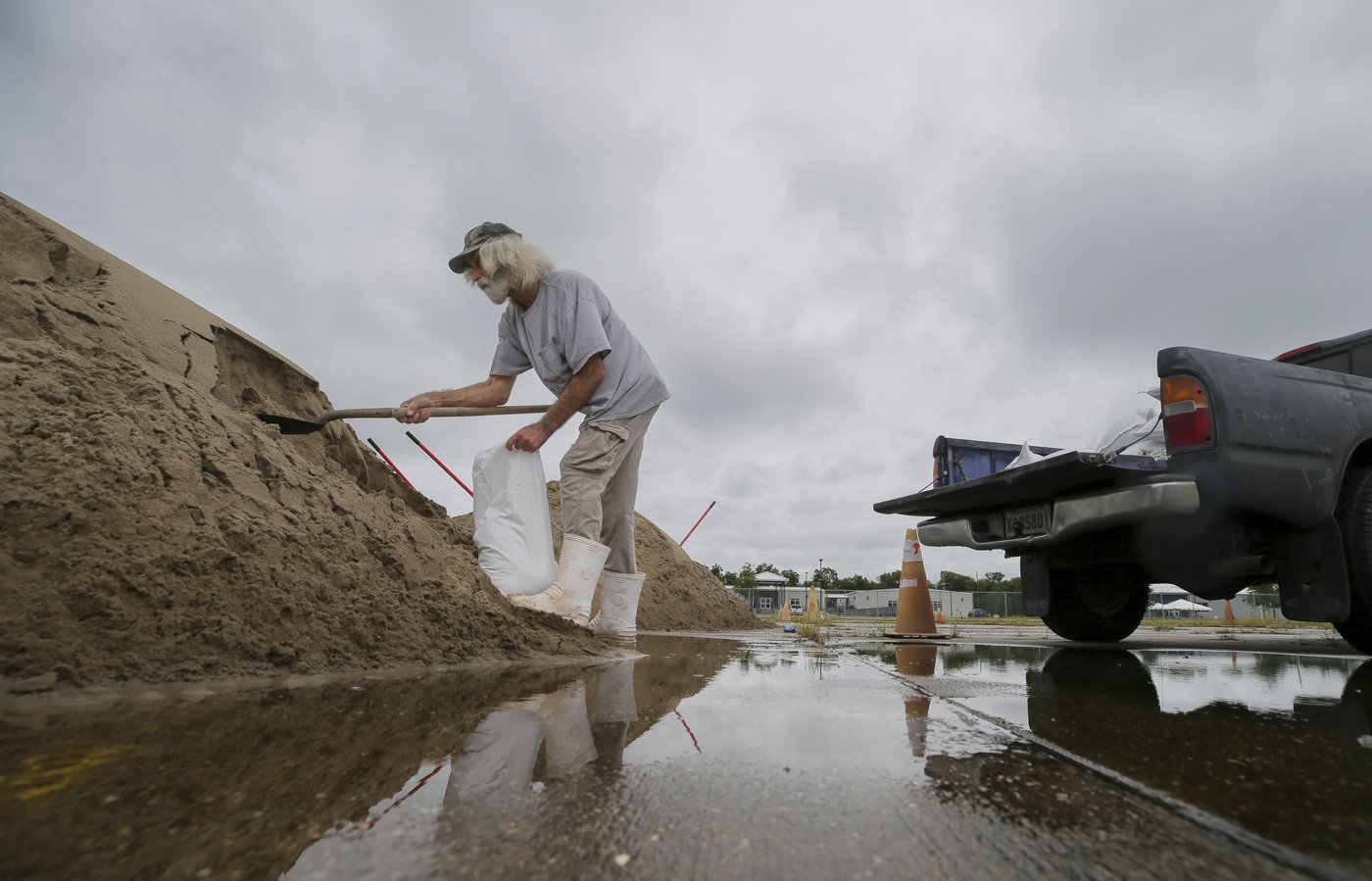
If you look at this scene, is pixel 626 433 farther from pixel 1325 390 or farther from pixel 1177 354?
pixel 1325 390

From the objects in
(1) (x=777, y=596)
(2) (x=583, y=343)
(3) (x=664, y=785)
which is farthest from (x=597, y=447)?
(1) (x=777, y=596)

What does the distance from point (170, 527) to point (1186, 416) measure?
3.93 metres

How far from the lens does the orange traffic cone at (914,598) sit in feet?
21.0

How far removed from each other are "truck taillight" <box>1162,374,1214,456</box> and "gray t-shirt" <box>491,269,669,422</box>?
2.38 meters

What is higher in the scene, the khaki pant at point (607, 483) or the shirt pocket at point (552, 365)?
the shirt pocket at point (552, 365)

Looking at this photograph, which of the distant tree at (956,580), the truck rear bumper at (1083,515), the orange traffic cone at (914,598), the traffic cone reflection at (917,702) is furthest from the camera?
the distant tree at (956,580)

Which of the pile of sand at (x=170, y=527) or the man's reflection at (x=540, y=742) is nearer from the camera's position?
the man's reflection at (x=540, y=742)

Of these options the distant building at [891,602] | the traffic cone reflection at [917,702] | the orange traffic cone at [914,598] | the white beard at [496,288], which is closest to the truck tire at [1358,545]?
the traffic cone reflection at [917,702]

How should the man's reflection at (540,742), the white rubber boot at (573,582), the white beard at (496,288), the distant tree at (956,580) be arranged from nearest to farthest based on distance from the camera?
the man's reflection at (540,742)
the white rubber boot at (573,582)
the white beard at (496,288)
the distant tree at (956,580)

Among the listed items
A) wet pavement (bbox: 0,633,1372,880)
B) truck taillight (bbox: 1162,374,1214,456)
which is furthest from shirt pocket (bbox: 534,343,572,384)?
truck taillight (bbox: 1162,374,1214,456)

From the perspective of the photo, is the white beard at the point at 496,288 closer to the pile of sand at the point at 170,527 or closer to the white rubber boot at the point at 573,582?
the pile of sand at the point at 170,527

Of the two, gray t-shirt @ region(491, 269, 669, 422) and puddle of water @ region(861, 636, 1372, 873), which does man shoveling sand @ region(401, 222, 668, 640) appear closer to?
gray t-shirt @ region(491, 269, 669, 422)

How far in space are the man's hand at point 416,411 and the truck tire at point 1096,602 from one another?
406cm

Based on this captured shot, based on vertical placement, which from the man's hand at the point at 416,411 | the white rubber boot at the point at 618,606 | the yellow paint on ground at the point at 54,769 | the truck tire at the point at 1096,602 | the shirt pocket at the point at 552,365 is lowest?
the yellow paint on ground at the point at 54,769
